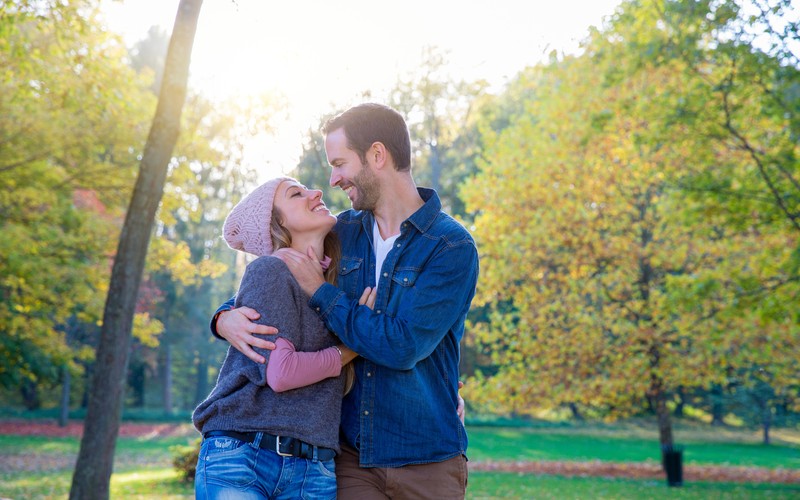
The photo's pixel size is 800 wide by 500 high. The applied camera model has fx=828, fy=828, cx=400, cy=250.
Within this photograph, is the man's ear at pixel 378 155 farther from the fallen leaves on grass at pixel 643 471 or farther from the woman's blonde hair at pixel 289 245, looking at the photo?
the fallen leaves on grass at pixel 643 471

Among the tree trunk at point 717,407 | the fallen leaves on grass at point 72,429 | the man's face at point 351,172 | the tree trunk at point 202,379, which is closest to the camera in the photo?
the man's face at point 351,172

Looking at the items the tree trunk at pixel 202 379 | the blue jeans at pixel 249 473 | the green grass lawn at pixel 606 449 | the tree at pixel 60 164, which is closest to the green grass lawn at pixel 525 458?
the green grass lawn at pixel 606 449

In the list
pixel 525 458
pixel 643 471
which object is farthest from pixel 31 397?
pixel 643 471

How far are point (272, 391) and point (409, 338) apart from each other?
51 cm

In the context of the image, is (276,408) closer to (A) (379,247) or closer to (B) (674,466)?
(A) (379,247)

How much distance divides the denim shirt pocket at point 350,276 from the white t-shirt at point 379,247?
7 cm

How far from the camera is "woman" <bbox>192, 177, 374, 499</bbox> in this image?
9.18 feet

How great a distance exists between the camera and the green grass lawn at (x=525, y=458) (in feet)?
51.5

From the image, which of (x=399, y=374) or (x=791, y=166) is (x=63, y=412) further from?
(x=399, y=374)

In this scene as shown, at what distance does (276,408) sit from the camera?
286 centimetres

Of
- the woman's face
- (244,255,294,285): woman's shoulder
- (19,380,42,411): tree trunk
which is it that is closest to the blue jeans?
(244,255,294,285): woman's shoulder

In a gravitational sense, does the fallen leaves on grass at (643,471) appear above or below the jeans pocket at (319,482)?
below

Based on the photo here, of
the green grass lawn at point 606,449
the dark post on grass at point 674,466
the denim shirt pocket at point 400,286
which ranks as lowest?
the green grass lawn at point 606,449

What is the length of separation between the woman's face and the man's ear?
25cm
